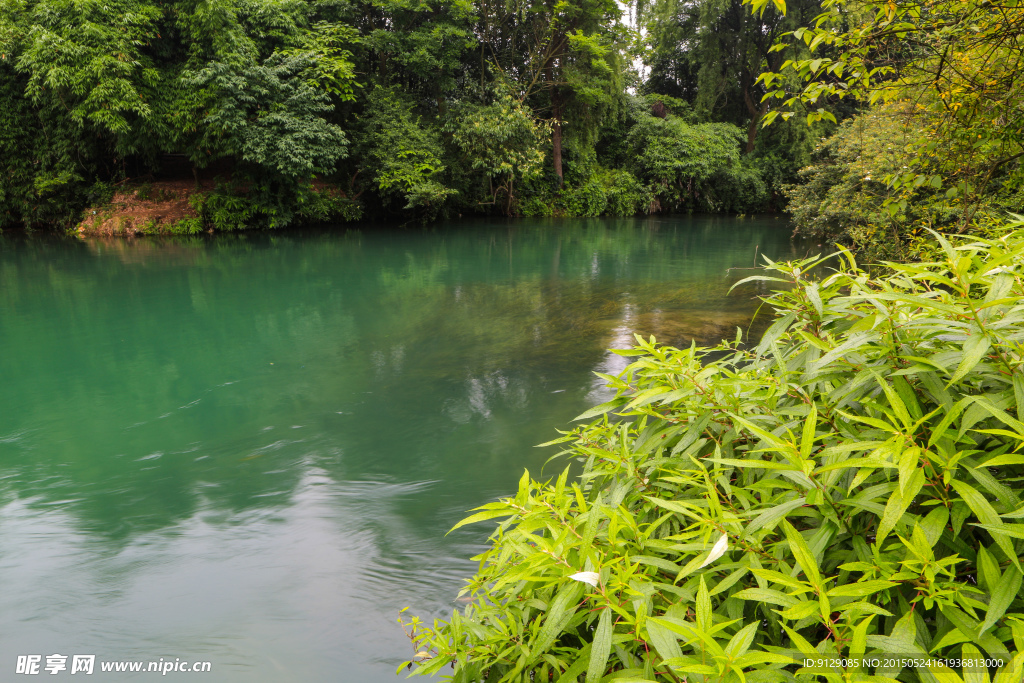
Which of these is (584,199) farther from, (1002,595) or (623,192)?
(1002,595)

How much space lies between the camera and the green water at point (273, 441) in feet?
9.45

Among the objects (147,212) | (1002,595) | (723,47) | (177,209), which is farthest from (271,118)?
(723,47)

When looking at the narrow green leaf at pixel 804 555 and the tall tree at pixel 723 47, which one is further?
the tall tree at pixel 723 47

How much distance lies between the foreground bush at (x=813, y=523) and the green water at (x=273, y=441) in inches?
74.9

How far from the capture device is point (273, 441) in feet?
15.2

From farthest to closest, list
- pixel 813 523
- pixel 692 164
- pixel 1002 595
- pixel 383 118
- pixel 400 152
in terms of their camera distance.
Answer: pixel 692 164 < pixel 383 118 < pixel 400 152 < pixel 813 523 < pixel 1002 595

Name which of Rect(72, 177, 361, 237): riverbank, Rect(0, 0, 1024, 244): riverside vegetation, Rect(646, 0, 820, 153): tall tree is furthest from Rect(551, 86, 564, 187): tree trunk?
Rect(72, 177, 361, 237): riverbank

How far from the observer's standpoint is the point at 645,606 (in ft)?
3.24

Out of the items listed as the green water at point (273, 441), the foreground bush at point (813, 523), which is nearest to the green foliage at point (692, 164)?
the green water at point (273, 441)

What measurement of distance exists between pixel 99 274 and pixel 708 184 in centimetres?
2241

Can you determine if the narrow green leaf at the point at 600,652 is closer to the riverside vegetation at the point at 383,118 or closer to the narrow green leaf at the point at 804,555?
the narrow green leaf at the point at 804,555

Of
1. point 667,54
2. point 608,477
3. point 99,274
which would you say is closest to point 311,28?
point 99,274

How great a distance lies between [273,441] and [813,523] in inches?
168

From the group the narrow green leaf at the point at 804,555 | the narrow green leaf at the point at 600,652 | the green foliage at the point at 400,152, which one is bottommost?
the narrow green leaf at the point at 600,652
